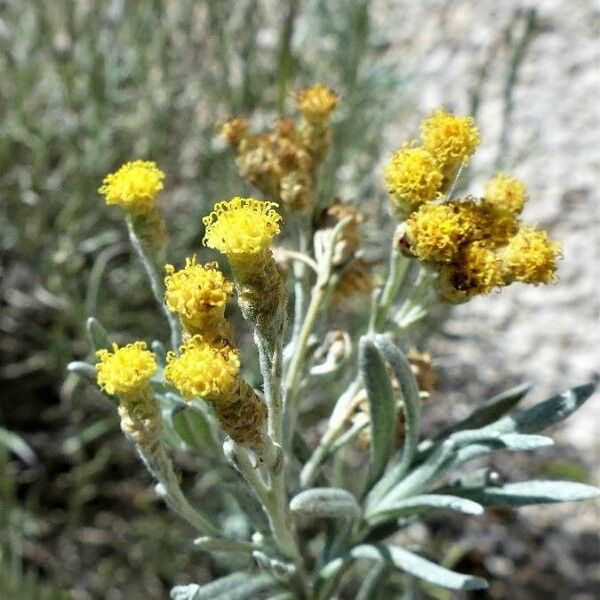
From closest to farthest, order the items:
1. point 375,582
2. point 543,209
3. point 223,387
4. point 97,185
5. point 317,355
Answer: point 223,387, point 317,355, point 375,582, point 97,185, point 543,209

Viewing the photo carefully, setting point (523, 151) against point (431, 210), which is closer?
point (431, 210)

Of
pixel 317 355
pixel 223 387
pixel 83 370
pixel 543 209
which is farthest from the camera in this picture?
pixel 543 209

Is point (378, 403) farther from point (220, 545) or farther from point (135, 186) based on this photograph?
point (135, 186)

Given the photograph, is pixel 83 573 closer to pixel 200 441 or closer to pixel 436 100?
pixel 200 441

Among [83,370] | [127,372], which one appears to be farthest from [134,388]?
[83,370]

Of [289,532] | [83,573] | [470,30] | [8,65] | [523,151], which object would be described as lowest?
[289,532]

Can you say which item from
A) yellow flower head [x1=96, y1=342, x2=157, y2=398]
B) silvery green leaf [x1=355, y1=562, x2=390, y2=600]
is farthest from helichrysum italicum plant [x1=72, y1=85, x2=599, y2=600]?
silvery green leaf [x1=355, y1=562, x2=390, y2=600]

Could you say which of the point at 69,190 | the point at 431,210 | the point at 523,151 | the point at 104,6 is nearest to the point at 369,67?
the point at 523,151
